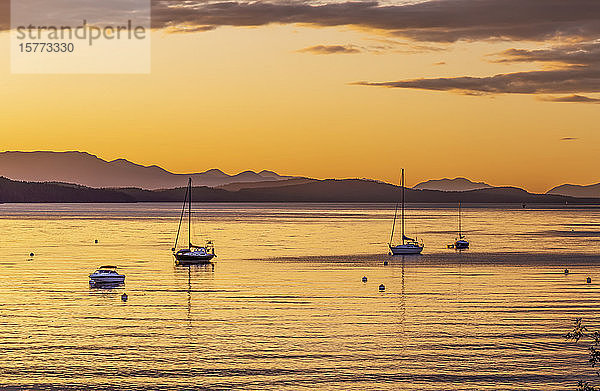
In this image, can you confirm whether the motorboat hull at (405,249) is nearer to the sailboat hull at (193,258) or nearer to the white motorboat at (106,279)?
the sailboat hull at (193,258)

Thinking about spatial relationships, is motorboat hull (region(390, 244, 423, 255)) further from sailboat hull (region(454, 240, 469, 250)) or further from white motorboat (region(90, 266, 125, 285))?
white motorboat (region(90, 266, 125, 285))

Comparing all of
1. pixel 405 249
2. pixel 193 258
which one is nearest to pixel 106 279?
pixel 193 258

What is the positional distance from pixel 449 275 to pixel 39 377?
67923 millimetres

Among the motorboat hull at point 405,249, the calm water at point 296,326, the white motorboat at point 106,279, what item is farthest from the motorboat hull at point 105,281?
the motorboat hull at point 405,249

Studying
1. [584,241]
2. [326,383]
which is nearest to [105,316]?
[326,383]

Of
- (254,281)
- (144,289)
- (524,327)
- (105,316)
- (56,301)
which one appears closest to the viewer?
(524,327)

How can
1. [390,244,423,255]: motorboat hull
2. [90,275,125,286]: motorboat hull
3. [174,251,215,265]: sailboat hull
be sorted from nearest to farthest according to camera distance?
1. [90,275,125,286]: motorboat hull
2. [174,251,215,265]: sailboat hull
3. [390,244,423,255]: motorboat hull

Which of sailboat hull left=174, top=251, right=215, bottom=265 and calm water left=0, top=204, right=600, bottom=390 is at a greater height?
sailboat hull left=174, top=251, right=215, bottom=265

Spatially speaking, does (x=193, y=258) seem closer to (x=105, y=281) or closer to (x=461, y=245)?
(x=105, y=281)

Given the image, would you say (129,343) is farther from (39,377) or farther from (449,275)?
(449,275)

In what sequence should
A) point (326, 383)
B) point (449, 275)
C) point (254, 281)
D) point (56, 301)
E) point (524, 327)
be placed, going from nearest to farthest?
point (326, 383)
point (524, 327)
point (56, 301)
point (254, 281)
point (449, 275)

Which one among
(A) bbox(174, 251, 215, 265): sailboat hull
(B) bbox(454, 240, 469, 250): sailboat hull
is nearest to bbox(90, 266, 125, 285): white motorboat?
(A) bbox(174, 251, 215, 265): sailboat hull

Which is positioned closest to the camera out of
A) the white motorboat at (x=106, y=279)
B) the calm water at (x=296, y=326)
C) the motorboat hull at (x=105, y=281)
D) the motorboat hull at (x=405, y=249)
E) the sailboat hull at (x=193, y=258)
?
the calm water at (x=296, y=326)

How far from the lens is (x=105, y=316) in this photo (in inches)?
2731
